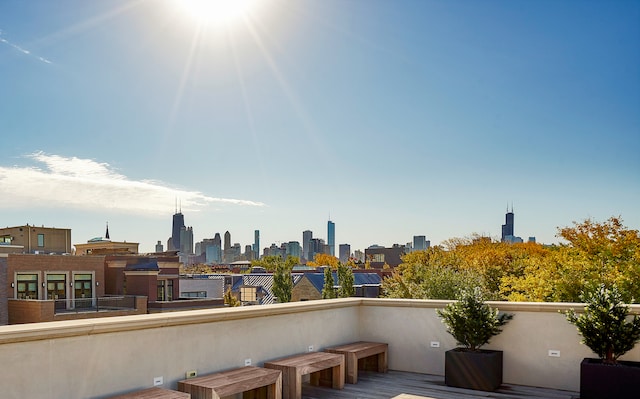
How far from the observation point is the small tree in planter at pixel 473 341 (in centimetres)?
671

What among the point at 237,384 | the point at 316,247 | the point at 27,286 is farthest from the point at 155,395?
the point at 316,247

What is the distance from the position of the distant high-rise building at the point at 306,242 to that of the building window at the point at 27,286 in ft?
452

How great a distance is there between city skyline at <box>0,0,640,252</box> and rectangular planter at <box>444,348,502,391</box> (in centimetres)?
728

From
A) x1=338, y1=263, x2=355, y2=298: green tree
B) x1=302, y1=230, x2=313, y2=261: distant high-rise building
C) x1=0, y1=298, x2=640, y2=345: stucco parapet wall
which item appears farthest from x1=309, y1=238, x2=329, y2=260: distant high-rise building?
x1=0, y1=298, x2=640, y2=345: stucco parapet wall

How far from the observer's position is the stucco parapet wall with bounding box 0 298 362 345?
14.3 ft

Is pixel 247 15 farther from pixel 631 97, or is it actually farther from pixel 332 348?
pixel 631 97

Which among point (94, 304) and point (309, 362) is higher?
point (309, 362)

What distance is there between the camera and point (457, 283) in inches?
678

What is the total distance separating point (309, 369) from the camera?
6.23 m

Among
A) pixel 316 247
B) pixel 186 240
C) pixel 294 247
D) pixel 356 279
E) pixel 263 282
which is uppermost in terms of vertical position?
pixel 263 282

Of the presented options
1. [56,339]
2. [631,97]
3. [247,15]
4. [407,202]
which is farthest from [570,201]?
[56,339]

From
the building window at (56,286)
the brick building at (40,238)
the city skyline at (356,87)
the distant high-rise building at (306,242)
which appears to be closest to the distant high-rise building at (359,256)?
the distant high-rise building at (306,242)

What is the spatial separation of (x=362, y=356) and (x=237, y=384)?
233 centimetres

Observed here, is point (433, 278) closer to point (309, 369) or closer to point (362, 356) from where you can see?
point (362, 356)
